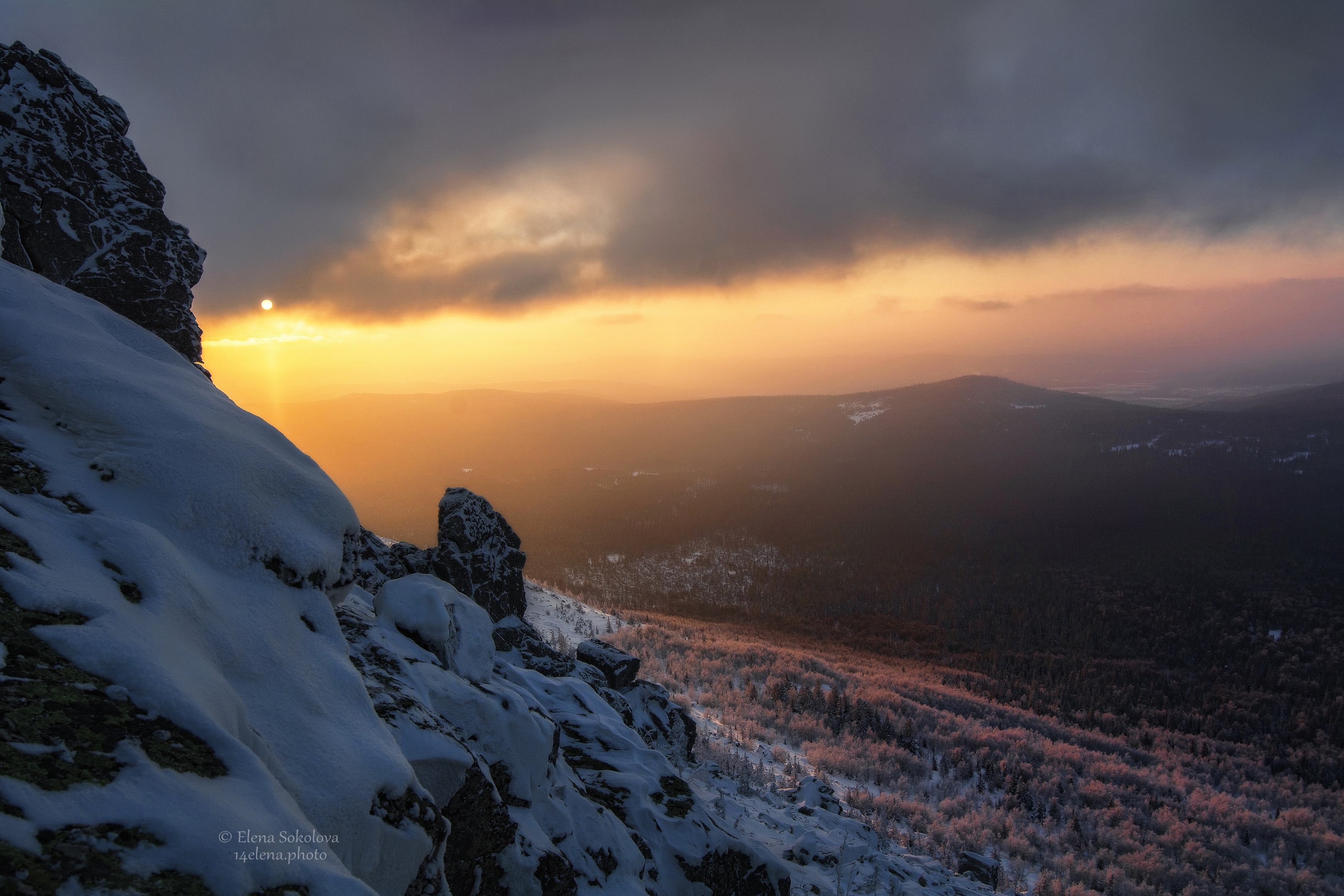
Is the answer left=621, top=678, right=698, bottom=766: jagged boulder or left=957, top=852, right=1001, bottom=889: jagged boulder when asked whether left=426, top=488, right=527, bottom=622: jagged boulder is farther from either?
left=957, top=852, right=1001, bottom=889: jagged boulder

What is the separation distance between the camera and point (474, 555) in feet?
64.7

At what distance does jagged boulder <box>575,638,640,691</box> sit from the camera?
17.2 metres

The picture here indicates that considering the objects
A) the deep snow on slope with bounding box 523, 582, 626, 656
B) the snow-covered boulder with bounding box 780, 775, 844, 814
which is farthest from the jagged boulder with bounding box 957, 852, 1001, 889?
the deep snow on slope with bounding box 523, 582, 626, 656

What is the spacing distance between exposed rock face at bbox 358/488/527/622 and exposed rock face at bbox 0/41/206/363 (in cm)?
794

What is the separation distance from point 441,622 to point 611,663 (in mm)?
9814

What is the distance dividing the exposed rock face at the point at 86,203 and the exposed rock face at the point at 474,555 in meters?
7.94

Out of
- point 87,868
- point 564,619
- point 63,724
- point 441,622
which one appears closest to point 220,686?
point 63,724

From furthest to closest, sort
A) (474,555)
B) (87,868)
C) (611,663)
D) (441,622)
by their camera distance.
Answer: (474,555) < (611,663) < (441,622) < (87,868)

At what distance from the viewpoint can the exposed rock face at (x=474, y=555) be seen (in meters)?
18.3

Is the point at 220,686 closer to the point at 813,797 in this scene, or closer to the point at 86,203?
the point at 86,203

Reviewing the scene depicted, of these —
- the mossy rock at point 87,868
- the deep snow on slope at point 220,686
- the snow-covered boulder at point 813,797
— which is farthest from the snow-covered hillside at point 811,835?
the mossy rock at point 87,868

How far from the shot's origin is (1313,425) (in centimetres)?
15825

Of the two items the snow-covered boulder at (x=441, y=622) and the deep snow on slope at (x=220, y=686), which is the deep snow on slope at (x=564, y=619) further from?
the deep snow on slope at (x=220, y=686)

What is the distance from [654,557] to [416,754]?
11409 cm
